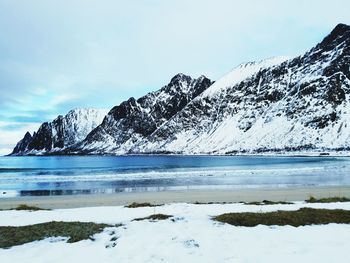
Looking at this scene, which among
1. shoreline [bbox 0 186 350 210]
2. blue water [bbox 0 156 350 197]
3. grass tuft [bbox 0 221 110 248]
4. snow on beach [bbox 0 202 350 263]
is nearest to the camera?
snow on beach [bbox 0 202 350 263]

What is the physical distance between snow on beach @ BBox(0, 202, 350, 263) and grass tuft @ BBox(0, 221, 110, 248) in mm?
346

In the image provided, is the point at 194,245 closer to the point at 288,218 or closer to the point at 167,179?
the point at 288,218

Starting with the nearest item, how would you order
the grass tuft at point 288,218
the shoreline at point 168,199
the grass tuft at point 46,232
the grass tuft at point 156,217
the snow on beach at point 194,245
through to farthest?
the snow on beach at point 194,245 < the grass tuft at point 46,232 < the grass tuft at point 288,218 < the grass tuft at point 156,217 < the shoreline at point 168,199

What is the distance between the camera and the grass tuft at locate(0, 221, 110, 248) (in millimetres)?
12359

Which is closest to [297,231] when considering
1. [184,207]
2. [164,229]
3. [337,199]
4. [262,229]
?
[262,229]

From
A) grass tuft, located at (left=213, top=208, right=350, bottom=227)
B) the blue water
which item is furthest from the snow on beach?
the blue water

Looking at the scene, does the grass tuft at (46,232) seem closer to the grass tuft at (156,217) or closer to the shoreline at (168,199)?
the grass tuft at (156,217)

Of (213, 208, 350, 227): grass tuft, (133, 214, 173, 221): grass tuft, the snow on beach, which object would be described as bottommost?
the snow on beach

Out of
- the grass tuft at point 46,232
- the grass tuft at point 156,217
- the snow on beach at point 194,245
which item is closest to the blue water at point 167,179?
the grass tuft at point 156,217

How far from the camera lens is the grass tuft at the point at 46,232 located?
12359 millimetres

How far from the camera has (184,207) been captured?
1856 centimetres

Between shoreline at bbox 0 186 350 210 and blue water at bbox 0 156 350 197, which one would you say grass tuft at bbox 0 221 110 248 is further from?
blue water at bbox 0 156 350 197

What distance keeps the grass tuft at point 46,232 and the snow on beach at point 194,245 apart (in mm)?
346

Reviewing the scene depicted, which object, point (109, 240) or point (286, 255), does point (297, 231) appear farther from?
point (109, 240)
